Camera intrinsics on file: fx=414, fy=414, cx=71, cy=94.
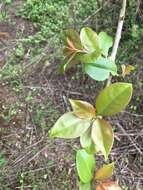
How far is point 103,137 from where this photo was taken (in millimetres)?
1016

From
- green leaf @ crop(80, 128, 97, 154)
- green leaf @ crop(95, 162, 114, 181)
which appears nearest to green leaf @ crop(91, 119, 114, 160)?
green leaf @ crop(80, 128, 97, 154)

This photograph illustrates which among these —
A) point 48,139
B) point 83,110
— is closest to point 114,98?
point 83,110

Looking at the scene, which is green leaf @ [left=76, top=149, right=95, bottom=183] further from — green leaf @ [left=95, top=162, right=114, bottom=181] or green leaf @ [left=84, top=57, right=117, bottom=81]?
green leaf @ [left=84, top=57, right=117, bottom=81]

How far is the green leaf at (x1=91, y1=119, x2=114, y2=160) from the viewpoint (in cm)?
100

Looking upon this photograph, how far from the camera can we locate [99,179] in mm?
1186

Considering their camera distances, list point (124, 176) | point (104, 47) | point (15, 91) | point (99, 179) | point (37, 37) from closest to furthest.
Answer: point (99, 179) → point (104, 47) → point (124, 176) → point (15, 91) → point (37, 37)

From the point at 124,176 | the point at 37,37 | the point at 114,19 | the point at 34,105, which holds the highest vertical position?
the point at 114,19

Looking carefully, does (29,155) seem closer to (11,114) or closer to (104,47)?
(11,114)

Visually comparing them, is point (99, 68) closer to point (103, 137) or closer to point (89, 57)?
point (89, 57)

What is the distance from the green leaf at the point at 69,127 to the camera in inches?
40.0

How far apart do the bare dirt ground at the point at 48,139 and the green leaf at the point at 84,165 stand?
43 cm

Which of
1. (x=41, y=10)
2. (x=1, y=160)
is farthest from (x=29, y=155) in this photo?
(x=41, y=10)

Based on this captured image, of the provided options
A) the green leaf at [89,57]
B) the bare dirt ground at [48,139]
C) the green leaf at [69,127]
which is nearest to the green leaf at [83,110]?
the green leaf at [69,127]

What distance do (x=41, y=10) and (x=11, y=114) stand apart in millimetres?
688
